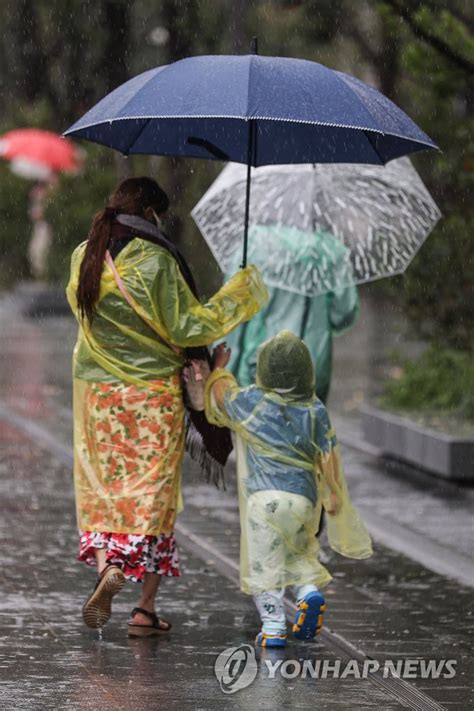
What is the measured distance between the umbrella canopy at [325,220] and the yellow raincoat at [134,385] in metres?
1.60

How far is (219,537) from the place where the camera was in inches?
375

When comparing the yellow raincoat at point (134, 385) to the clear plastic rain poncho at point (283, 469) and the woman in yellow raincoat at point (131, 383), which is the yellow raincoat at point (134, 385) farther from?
the clear plastic rain poncho at point (283, 469)

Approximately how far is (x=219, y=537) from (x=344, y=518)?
2.50 meters

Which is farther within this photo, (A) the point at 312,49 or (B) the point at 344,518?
(A) the point at 312,49

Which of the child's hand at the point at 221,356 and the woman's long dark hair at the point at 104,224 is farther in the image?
the child's hand at the point at 221,356

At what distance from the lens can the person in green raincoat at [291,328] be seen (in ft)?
29.2

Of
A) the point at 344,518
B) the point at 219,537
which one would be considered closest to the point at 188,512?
the point at 219,537

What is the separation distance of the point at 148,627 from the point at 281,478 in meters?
0.83

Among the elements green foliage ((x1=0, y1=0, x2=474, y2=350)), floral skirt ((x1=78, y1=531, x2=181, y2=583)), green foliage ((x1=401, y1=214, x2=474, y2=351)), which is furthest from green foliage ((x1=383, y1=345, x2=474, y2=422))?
floral skirt ((x1=78, y1=531, x2=181, y2=583))

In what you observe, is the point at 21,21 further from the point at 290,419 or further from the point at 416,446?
the point at 290,419

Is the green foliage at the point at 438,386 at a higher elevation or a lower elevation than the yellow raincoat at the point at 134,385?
lower

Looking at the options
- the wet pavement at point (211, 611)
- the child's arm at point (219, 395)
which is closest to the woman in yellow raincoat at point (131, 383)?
the child's arm at point (219, 395)

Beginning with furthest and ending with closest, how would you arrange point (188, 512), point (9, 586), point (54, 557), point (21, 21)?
point (21, 21), point (188, 512), point (54, 557), point (9, 586)

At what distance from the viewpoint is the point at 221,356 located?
288 inches
